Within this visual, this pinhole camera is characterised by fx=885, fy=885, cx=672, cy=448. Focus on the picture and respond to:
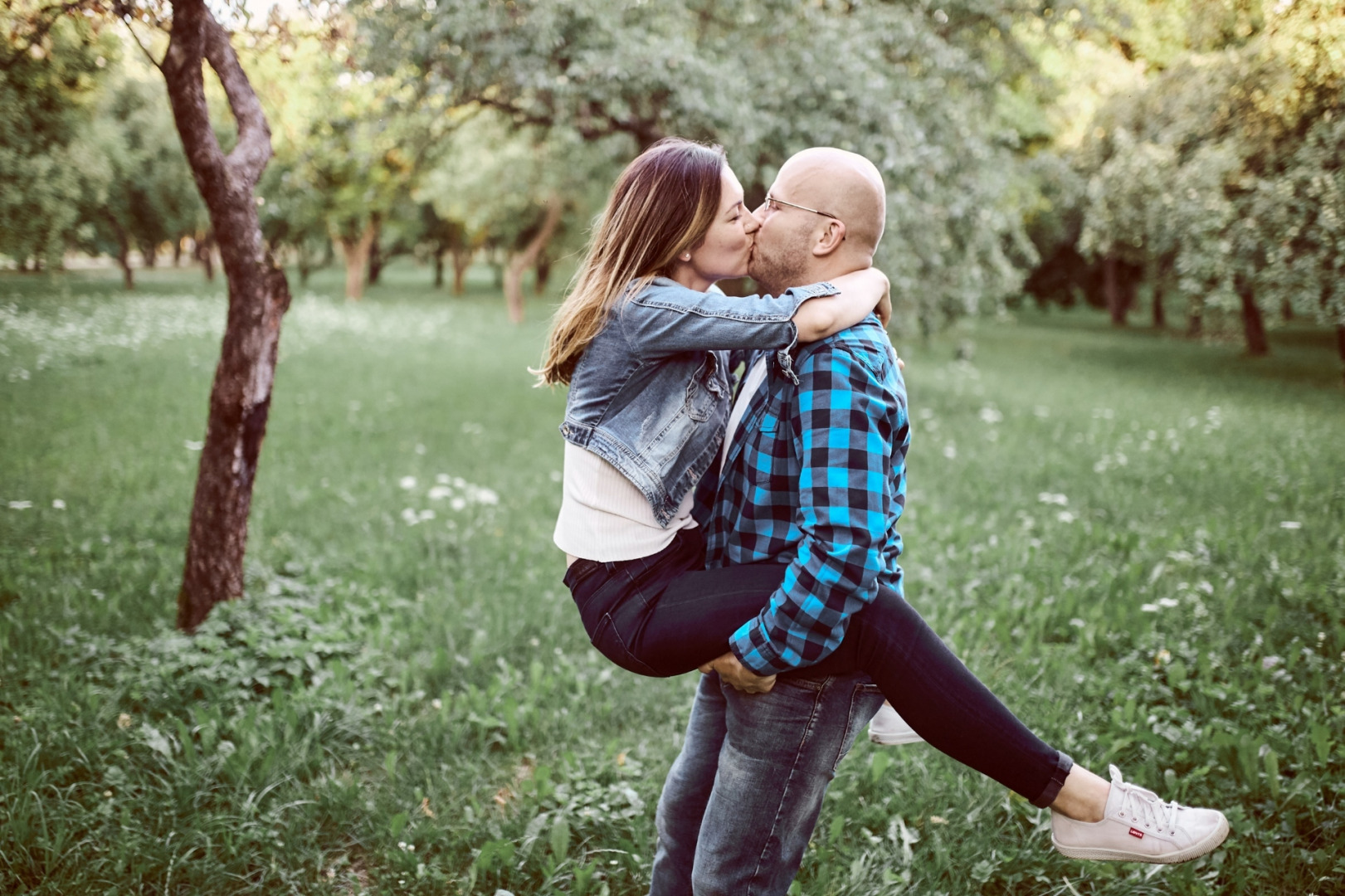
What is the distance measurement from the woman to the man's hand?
3cm

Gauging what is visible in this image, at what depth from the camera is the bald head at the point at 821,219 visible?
206 cm

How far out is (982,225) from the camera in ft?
34.2

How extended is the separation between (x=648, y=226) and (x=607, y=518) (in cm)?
70

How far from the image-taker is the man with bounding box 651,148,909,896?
1.78 m

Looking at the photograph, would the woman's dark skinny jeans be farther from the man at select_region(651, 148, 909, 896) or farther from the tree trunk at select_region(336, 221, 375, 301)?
the tree trunk at select_region(336, 221, 375, 301)

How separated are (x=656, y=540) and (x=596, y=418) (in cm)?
32

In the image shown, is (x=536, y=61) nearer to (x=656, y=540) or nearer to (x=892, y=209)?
(x=892, y=209)

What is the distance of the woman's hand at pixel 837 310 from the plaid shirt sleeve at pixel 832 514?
0.16 feet

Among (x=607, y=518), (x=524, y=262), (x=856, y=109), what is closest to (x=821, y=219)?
(x=607, y=518)

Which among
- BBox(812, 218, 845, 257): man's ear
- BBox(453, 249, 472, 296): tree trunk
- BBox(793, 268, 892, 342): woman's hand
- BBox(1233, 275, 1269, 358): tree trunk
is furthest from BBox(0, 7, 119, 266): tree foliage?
BBox(453, 249, 472, 296): tree trunk

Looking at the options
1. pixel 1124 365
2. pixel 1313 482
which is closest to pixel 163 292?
pixel 1124 365

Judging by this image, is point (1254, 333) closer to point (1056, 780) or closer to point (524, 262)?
point (524, 262)

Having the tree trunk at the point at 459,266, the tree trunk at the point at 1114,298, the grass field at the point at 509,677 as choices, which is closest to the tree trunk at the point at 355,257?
the tree trunk at the point at 459,266

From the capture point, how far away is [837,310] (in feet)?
6.22
